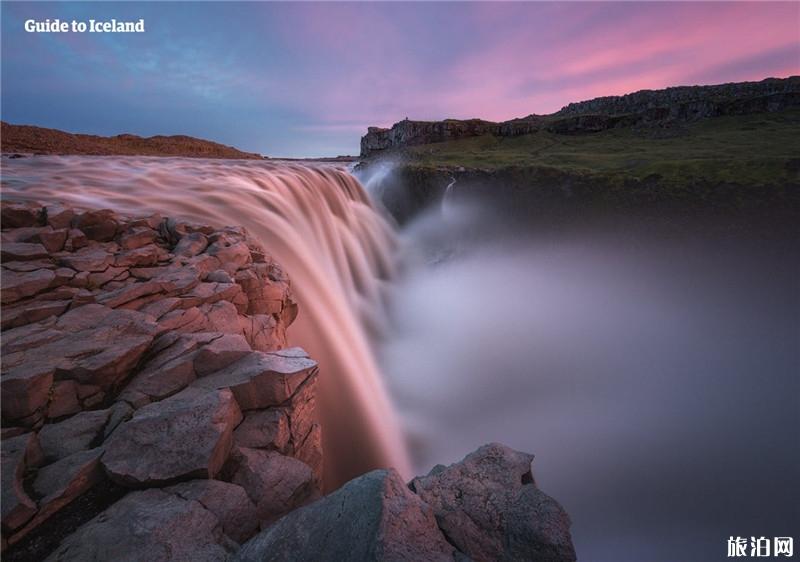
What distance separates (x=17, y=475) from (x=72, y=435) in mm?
542

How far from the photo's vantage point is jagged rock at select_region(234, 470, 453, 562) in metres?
2.66

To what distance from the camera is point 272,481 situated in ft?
11.9

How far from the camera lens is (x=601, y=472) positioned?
26.4 ft

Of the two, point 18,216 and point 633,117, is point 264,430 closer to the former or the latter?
point 18,216

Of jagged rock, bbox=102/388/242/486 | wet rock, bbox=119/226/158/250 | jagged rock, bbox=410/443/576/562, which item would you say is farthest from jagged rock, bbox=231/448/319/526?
wet rock, bbox=119/226/158/250

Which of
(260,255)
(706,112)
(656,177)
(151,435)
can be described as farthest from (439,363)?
(706,112)

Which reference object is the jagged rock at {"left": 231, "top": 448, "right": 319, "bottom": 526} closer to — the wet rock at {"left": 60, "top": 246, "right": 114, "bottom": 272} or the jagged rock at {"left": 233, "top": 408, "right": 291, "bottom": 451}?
the jagged rock at {"left": 233, "top": 408, "right": 291, "bottom": 451}

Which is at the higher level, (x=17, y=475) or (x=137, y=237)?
(x=137, y=237)

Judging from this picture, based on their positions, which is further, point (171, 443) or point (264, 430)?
point (264, 430)

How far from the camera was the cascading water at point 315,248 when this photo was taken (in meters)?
7.12

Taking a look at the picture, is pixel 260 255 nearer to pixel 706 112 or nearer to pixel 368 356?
pixel 368 356

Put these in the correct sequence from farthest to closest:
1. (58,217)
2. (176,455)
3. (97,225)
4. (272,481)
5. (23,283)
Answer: (97,225)
(58,217)
(23,283)
(272,481)
(176,455)

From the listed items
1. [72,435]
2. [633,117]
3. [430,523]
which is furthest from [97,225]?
[633,117]

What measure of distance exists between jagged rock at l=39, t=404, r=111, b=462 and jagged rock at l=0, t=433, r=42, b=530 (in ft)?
0.31
